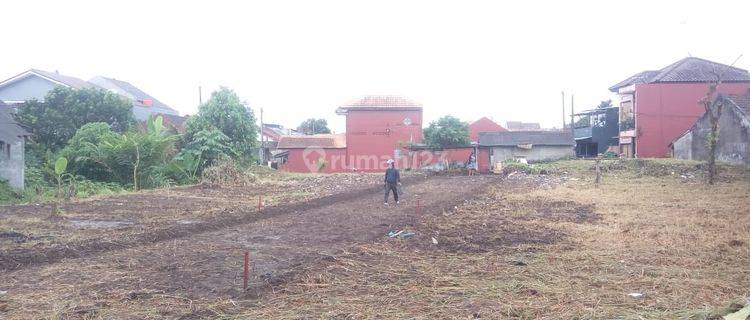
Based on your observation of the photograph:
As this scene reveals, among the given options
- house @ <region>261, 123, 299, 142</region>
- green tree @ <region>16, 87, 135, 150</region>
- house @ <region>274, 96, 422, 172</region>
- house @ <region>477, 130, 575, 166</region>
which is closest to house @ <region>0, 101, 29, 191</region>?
green tree @ <region>16, 87, 135, 150</region>

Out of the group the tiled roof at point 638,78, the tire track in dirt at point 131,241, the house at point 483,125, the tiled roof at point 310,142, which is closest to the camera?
the tire track in dirt at point 131,241

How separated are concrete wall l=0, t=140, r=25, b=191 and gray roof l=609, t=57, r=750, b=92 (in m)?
35.3

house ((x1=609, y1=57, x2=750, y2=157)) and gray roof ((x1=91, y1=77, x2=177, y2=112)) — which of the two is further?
gray roof ((x1=91, y1=77, x2=177, y2=112))

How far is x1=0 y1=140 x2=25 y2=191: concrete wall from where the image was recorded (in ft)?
74.0

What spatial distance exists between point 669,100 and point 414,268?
36.2 metres

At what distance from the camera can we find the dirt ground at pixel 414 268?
583cm

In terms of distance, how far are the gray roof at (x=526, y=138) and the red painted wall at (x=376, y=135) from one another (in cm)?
541

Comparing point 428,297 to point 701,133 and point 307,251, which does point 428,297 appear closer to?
point 307,251

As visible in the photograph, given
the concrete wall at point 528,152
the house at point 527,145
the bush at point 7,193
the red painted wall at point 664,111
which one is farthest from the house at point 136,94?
the red painted wall at point 664,111

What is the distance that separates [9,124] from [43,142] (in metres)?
9.23

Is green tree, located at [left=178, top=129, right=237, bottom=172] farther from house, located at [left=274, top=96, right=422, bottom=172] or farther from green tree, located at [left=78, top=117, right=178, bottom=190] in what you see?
house, located at [left=274, top=96, right=422, bottom=172]

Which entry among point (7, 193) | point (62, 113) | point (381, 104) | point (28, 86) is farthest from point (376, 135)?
point (7, 193)

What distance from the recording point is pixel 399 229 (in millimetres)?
11750
